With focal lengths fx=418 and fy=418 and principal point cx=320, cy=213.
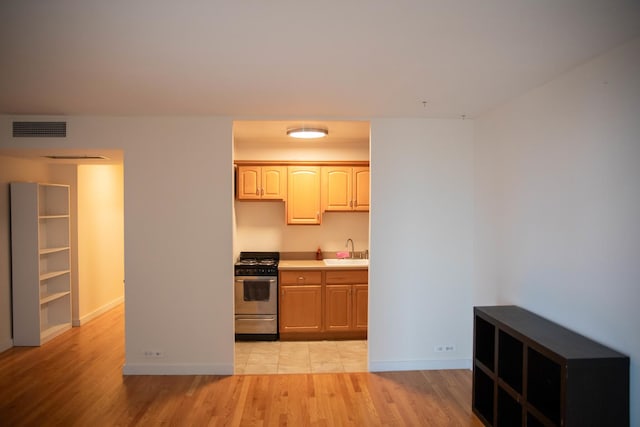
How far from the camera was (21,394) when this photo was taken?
362cm

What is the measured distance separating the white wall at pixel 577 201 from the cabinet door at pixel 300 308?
2.22 m

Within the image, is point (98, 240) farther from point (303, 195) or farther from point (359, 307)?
point (359, 307)

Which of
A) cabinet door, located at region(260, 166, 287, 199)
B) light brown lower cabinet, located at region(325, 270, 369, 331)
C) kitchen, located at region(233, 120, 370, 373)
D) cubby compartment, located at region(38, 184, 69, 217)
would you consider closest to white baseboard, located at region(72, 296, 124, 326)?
cubby compartment, located at region(38, 184, 69, 217)

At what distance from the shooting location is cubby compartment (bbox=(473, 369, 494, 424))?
316cm

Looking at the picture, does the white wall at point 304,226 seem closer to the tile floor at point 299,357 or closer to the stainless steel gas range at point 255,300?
the stainless steel gas range at point 255,300

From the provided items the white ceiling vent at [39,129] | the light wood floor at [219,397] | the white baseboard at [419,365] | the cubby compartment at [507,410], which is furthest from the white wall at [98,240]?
the cubby compartment at [507,410]

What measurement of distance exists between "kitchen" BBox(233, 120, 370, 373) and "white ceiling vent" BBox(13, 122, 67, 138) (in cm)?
166

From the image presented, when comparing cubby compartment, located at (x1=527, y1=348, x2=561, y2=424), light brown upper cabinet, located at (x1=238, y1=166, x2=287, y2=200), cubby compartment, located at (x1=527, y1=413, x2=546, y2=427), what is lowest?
cubby compartment, located at (x1=527, y1=413, x2=546, y2=427)

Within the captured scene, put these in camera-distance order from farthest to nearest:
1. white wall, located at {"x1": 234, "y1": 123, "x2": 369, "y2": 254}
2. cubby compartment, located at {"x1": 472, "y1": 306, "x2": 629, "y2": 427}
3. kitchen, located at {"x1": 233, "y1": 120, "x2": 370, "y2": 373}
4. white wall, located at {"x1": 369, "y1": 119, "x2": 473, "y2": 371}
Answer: white wall, located at {"x1": 234, "y1": 123, "x2": 369, "y2": 254} < kitchen, located at {"x1": 233, "y1": 120, "x2": 370, "y2": 373} < white wall, located at {"x1": 369, "y1": 119, "x2": 473, "y2": 371} < cubby compartment, located at {"x1": 472, "y1": 306, "x2": 629, "y2": 427}

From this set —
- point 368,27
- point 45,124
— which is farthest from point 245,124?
point 368,27

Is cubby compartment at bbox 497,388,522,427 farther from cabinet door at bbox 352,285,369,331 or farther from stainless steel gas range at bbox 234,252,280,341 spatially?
stainless steel gas range at bbox 234,252,280,341

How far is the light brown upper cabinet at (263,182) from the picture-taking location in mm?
5367

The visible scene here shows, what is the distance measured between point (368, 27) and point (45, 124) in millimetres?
3442

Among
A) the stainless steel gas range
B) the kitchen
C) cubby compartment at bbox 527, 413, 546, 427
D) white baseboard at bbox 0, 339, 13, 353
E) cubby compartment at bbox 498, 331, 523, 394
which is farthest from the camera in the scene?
the stainless steel gas range
